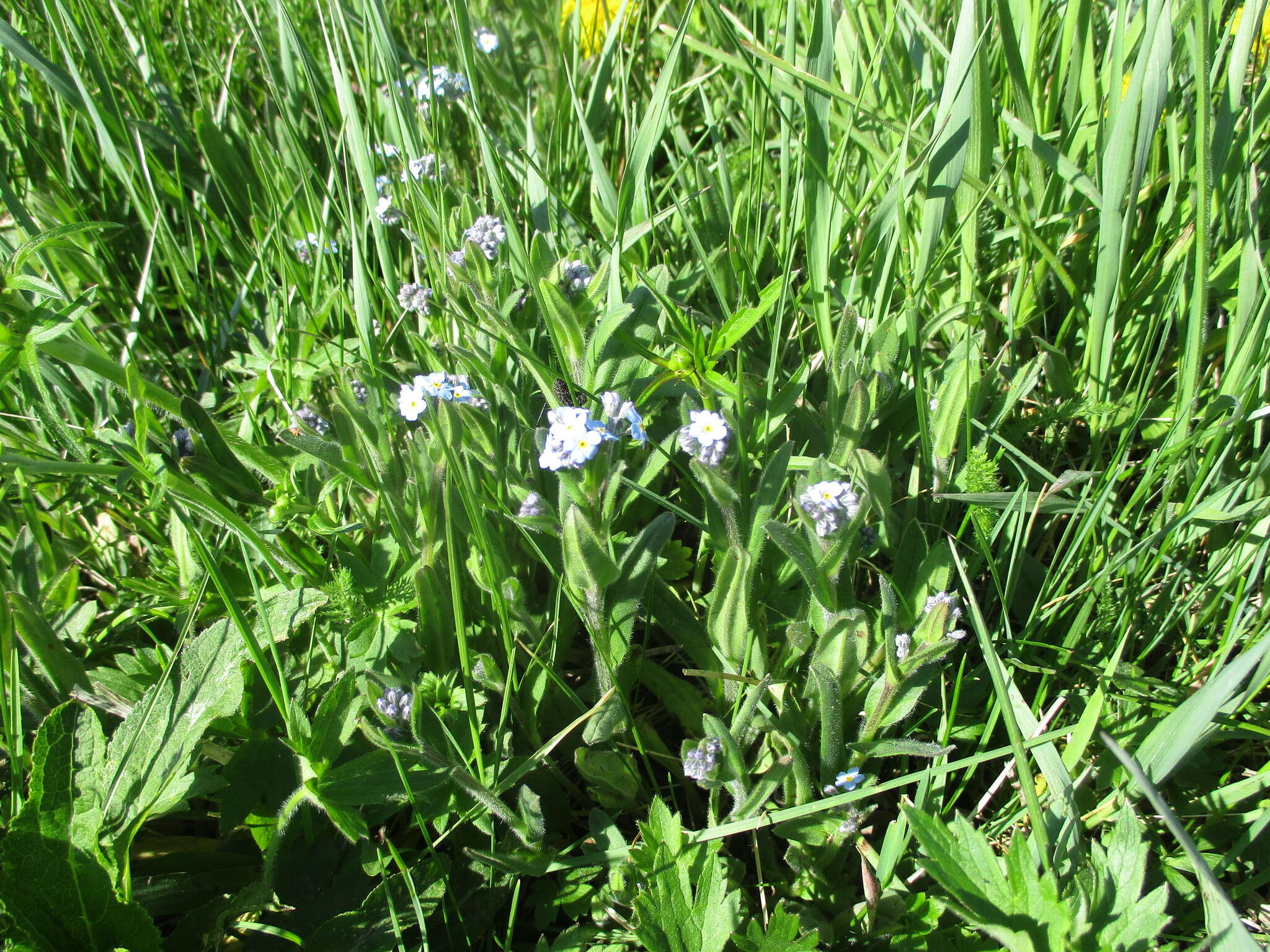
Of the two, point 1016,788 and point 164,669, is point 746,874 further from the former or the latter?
point 164,669

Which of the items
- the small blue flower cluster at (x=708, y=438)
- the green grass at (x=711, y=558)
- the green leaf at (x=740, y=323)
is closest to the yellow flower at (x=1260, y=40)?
the green grass at (x=711, y=558)

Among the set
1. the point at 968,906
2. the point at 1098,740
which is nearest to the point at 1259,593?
the point at 1098,740

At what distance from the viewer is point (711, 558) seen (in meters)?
2.64

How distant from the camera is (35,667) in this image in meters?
Answer: 2.38

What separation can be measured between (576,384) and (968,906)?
1.55 meters

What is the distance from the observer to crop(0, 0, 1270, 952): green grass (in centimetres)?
201

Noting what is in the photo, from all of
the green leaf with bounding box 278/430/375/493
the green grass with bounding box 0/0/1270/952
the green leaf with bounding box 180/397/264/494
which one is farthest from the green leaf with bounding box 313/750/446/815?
the green leaf with bounding box 180/397/264/494

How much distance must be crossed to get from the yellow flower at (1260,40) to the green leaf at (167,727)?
10.0 feet

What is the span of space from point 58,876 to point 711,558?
172 cm

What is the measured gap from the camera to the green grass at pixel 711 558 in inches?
79.2

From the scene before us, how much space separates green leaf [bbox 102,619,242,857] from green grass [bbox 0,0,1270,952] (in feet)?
0.04

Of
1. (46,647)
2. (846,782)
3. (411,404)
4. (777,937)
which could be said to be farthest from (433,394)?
(777,937)

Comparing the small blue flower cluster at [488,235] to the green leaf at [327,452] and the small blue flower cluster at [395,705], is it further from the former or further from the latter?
the small blue flower cluster at [395,705]

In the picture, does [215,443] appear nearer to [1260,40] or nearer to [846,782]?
[846,782]
